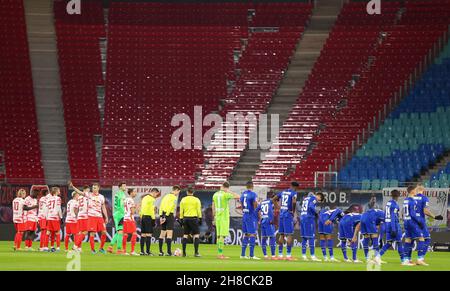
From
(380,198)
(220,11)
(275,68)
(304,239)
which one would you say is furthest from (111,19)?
(304,239)

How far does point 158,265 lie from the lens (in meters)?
26.7

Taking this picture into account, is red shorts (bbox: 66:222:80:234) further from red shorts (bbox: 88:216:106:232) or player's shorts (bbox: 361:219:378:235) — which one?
player's shorts (bbox: 361:219:378:235)

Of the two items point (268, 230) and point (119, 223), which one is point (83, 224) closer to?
point (119, 223)

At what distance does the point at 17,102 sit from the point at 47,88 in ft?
6.26

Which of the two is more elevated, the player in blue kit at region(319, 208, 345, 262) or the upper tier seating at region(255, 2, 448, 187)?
the upper tier seating at region(255, 2, 448, 187)

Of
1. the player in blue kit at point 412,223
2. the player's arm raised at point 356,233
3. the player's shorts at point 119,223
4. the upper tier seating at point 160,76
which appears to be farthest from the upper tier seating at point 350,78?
the player in blue kit at point 412,223

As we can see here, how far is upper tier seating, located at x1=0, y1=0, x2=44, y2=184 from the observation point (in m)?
47.5

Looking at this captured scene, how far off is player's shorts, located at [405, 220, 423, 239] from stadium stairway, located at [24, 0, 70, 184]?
21434mm

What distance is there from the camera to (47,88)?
168 feet

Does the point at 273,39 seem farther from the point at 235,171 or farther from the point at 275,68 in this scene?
the point at 235,171

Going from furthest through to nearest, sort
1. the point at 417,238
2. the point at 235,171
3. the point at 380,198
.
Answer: the point at 235,171 → the point at 380,198 → the point at 417,238

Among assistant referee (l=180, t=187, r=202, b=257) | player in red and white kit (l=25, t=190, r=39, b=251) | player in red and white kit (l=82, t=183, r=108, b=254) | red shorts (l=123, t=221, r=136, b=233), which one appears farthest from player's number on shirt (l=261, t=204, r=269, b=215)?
player in red and white kit (l=25, t=190, r=39, b=251)

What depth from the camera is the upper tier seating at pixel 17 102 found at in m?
47.5

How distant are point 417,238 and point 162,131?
23.3m
